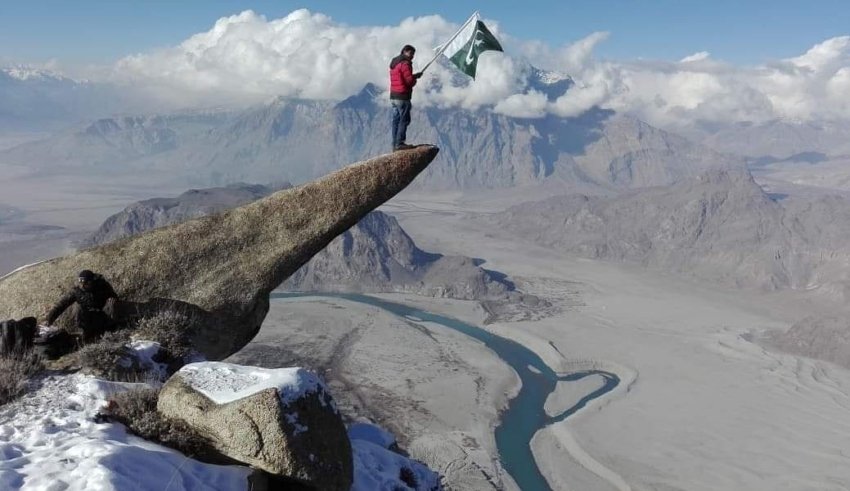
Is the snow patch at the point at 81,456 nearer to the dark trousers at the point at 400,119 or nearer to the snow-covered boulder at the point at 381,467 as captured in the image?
the snow-covered boulder at the point at 381,467

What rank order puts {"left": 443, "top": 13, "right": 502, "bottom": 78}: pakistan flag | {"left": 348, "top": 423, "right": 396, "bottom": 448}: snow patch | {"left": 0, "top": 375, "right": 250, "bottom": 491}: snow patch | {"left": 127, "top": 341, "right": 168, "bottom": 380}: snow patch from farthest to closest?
{"left": 443, "top": 13, "right": 502, "bottom": 78}: pakistan flag, {"left": 348, "top": 423, "right": 396, "bottom": 448}: snow patch, {"left": 127, "top": 341, "right": 168, "bottom": 380}: snow patch, {"left": 0, "top": 375, "right": 250, "bottom": 491}: snow patch

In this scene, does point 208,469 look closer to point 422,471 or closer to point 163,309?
point 422,471

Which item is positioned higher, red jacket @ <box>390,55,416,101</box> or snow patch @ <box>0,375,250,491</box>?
red jacket @ <box>390,55,416,101</box>

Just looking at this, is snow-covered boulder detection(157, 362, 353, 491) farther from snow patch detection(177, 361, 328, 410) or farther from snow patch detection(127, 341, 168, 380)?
snow patch detection(127, 341, 168, 380)

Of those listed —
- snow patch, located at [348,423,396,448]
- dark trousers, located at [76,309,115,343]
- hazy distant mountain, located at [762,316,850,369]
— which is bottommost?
hazy distant mountain, located at [762,316,850,369]

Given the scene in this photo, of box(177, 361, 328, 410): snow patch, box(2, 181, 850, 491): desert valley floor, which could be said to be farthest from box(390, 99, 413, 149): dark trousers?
box(2, 181, 850, 491): desert valley floor

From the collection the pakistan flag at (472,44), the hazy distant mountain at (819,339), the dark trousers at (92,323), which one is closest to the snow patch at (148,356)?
the dark trousers at (92,323)
